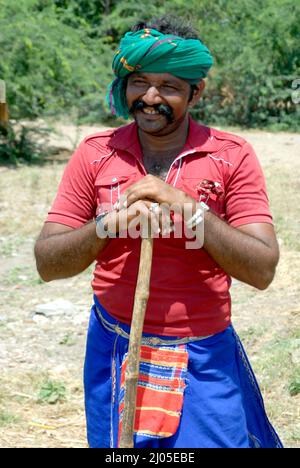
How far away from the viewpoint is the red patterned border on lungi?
7.29 feet

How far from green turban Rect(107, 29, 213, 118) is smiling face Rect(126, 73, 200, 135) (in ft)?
0.08

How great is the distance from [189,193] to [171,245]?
0.49ft

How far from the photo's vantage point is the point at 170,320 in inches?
87.5

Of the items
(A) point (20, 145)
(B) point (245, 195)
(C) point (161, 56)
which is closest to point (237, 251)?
(B) point (245, 195)

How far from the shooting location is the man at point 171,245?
2.19 m

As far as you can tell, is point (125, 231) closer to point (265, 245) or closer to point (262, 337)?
point (265, 245)

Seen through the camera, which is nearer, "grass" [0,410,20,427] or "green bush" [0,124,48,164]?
"grass" [0,410,20,427]

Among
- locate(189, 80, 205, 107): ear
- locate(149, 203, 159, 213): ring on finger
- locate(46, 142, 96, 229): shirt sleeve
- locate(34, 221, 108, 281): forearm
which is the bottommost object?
locate(34, 221, 108, 281): forearm

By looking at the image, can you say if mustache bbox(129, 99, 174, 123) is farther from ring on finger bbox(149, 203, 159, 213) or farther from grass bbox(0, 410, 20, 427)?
grass bbox(0, 410, 20, 427)

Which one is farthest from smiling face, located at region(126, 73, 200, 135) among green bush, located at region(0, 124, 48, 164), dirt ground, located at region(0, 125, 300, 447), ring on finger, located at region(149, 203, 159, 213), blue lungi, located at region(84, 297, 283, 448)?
green bush, located at region(0, 124, 48, 164)

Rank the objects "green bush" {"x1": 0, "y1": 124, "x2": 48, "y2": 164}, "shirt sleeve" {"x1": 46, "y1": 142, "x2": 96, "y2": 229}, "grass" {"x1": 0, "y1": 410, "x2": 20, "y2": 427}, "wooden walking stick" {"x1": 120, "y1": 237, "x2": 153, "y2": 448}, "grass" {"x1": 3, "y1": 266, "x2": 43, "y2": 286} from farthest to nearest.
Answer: "green bush" {"x1": 0, "y1": 124, "x2": 48, "y2": 164}, "grass" {"x1": 3, "y1": 266, "x2": 43, "y2": 286}, "grass" {"x1": 0, "y1": 410, "x2": 20, "y2": 427}, "shirt sleeve" {"x1": 46, "y1": 142, "x2": 96, "y2": 229}, "wooden walking stick" {"x1": 120, "y1": 237, "x2": 153, "y2": 448}

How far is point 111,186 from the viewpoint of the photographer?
2260mm

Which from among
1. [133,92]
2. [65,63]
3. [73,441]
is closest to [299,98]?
[65,63]

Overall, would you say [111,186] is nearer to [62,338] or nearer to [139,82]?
[139,82]
